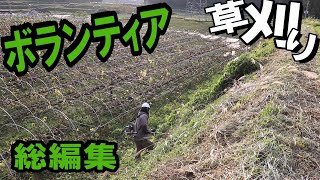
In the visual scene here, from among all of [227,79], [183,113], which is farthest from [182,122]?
[227,79]

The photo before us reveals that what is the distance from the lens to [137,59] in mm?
15734

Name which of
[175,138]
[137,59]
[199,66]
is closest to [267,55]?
[199,66]

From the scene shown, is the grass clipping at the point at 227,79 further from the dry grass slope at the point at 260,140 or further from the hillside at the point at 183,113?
the dry grass slope at the point at 260,140

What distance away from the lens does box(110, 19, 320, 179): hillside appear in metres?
4.52

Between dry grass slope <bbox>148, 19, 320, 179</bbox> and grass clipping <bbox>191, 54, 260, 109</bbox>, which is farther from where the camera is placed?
grass clipping <bbox>191, 54, 260, 109</bbox>

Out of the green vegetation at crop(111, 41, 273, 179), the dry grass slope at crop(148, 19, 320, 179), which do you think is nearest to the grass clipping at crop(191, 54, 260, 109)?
the green vegetation at crop(111, 41, 273, 179)

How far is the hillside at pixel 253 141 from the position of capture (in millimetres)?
4520

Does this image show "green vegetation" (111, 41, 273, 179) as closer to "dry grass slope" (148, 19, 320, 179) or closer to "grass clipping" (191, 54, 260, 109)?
"grass clipping" (191, 54, 260, 109)

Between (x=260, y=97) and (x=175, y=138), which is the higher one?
(x=260, y=97)

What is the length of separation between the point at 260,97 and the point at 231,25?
2740 mm

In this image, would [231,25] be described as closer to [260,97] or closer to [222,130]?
[260,97]

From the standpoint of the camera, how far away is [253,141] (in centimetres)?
500

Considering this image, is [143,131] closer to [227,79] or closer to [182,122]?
[182,122]

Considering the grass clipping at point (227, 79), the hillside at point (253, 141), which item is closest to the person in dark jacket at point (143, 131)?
the hillside at point (253, 141)
